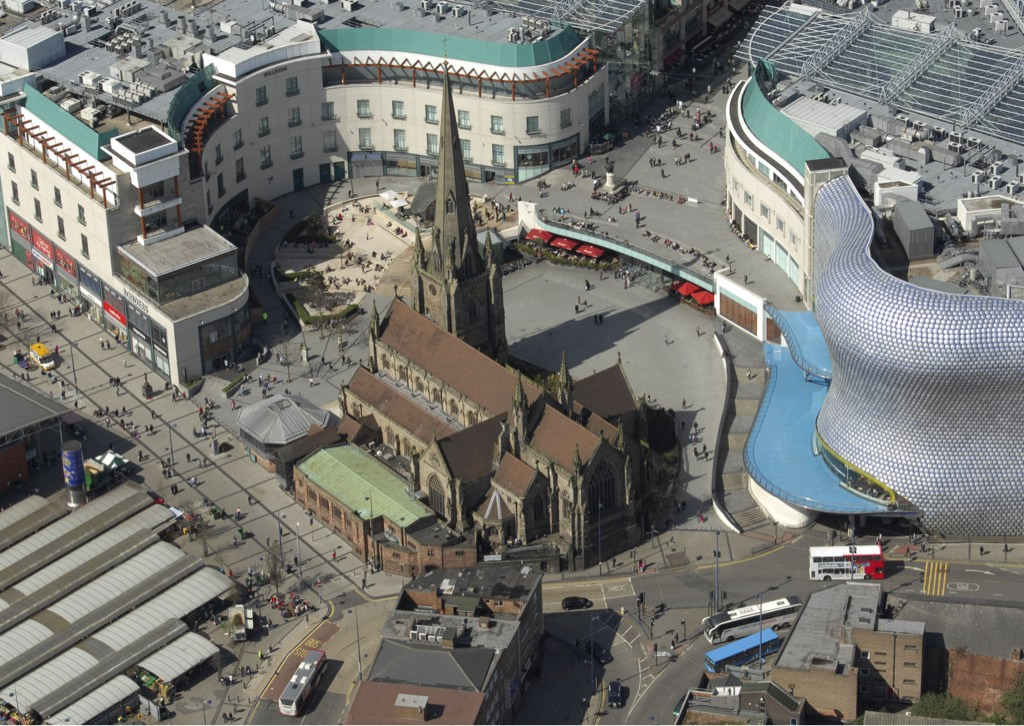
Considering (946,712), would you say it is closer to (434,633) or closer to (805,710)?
(805,710)

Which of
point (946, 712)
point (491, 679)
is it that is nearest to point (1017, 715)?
point (946, 712)

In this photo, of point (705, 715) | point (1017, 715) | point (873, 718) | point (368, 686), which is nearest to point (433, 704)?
point (368, 686)

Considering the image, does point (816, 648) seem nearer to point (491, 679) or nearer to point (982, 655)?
point (982, 655)

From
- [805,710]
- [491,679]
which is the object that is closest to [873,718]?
[805,710]

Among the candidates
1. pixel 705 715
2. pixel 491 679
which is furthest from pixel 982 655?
pixel 491 679

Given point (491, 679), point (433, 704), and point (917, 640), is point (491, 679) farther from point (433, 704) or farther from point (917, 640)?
point (917, 640)

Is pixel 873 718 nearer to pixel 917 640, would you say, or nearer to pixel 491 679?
pixel 917 640
